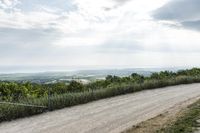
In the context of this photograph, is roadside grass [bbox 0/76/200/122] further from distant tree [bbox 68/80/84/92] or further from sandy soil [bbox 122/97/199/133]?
sandy soil [bbox 122/97/199/133]

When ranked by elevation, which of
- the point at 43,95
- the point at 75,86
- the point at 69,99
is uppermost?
the point at 75,86

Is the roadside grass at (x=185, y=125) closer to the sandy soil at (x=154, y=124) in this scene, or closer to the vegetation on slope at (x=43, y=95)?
the sandy soil at (x=154, y=124)

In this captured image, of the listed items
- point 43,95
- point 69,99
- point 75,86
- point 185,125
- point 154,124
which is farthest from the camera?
point 75,86

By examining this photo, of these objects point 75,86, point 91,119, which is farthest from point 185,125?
point 75,86

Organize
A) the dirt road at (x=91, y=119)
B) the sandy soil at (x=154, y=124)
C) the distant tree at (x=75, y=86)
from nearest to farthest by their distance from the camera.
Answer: the sandy soil at (x=154, y=124), the dirt road at (x=91, y=119), the distant tree at (x=75, y=86)

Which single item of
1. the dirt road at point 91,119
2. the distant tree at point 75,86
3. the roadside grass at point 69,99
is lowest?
the dirt road at point 91,119

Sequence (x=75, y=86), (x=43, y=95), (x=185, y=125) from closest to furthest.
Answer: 1. (x=185, y=125)
2. (x=43, y=95)
3. (x=75, y=86)

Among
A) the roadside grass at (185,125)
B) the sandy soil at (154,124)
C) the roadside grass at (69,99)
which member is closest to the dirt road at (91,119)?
the sandy soil at (154,124)

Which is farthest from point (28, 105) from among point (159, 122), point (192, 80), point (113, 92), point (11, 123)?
point (192, 80)

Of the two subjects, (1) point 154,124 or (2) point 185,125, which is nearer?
(2) point 185,125

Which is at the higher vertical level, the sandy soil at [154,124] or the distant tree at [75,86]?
the distant tree at [75,86]

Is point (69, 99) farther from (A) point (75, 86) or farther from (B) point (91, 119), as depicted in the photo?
(A) point (75, 86)

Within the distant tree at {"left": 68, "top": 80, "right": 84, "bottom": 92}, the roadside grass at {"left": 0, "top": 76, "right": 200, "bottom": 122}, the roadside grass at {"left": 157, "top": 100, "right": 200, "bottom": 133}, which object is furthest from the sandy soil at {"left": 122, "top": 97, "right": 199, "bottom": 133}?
the distant tree at {"left": 68, "top": 80, "right": 84, "bottom": 92}

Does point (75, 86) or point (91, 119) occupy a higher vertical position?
point (75, 86)
